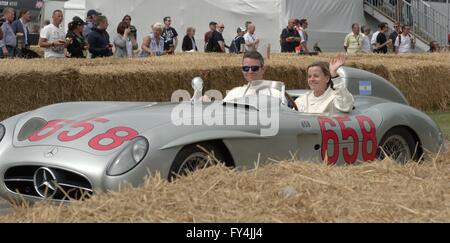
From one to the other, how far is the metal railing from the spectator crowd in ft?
15.9

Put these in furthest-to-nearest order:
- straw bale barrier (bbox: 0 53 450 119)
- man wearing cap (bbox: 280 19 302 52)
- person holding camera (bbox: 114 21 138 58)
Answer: man wearing cap (bbox: 280 19 302 52) < person holding camera (bbox: 114 21 138 58) < straw bale barrier (bbox: 0 53 450 119)

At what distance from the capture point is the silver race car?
209 inches

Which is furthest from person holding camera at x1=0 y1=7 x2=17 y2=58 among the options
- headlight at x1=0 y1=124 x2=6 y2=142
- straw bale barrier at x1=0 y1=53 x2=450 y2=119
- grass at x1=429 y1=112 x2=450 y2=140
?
headlight at x1=0 y1=124 x2=6 y2=142

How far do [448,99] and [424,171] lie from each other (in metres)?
11.4

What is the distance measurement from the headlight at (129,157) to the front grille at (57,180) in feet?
0.69

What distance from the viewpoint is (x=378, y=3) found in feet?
90.6

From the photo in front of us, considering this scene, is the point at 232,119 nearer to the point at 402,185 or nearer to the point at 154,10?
the point at 402,185

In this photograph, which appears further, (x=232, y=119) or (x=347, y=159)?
(x=347, y=159)

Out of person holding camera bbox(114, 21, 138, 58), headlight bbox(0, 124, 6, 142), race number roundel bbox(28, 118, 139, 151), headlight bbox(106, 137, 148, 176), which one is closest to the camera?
headlight bbox(106, 137, 148, 176)

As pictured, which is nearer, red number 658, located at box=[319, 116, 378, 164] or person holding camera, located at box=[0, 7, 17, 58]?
red number 658, located at box=[319, 116, 378, 164]

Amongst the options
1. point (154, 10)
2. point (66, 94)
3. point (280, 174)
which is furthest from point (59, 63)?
point (154, 10)

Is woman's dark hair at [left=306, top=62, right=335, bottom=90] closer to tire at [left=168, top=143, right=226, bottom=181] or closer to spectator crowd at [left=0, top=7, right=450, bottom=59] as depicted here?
tire at [left=168, top=143, right=226, bottom=181]

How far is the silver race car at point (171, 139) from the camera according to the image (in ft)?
17.4

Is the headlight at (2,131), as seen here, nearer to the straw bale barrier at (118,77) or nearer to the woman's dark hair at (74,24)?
the straw bale barrier at (118,77)
